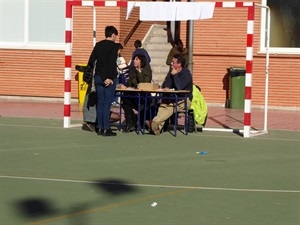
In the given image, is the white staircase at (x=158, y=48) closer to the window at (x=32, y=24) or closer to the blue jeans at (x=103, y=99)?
the window at (x=32, y=24)

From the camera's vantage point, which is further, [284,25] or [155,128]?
[284,25]

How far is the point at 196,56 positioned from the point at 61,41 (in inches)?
150

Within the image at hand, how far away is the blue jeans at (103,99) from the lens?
17062 millimetres

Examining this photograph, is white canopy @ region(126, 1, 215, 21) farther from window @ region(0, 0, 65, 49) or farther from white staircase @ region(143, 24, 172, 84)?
window @ region(0, 0, 65, 49)

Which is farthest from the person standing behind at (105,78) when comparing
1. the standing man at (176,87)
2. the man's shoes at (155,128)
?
the standing man at (176,87)

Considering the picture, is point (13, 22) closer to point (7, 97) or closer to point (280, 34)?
point (7, 97)

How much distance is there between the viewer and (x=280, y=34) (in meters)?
25.6

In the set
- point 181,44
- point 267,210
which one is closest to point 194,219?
point 267,210

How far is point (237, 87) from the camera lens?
25016mm

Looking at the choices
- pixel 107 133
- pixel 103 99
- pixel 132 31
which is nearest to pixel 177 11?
pixel 103 99

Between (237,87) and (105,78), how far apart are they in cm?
858

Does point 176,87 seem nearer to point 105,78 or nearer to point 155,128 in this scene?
point 155,128

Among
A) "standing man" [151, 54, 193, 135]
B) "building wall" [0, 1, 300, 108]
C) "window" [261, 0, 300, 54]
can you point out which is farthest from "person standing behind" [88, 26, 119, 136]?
"window" [261, 0, 300, 54]

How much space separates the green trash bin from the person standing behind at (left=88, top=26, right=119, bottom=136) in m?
8.25
